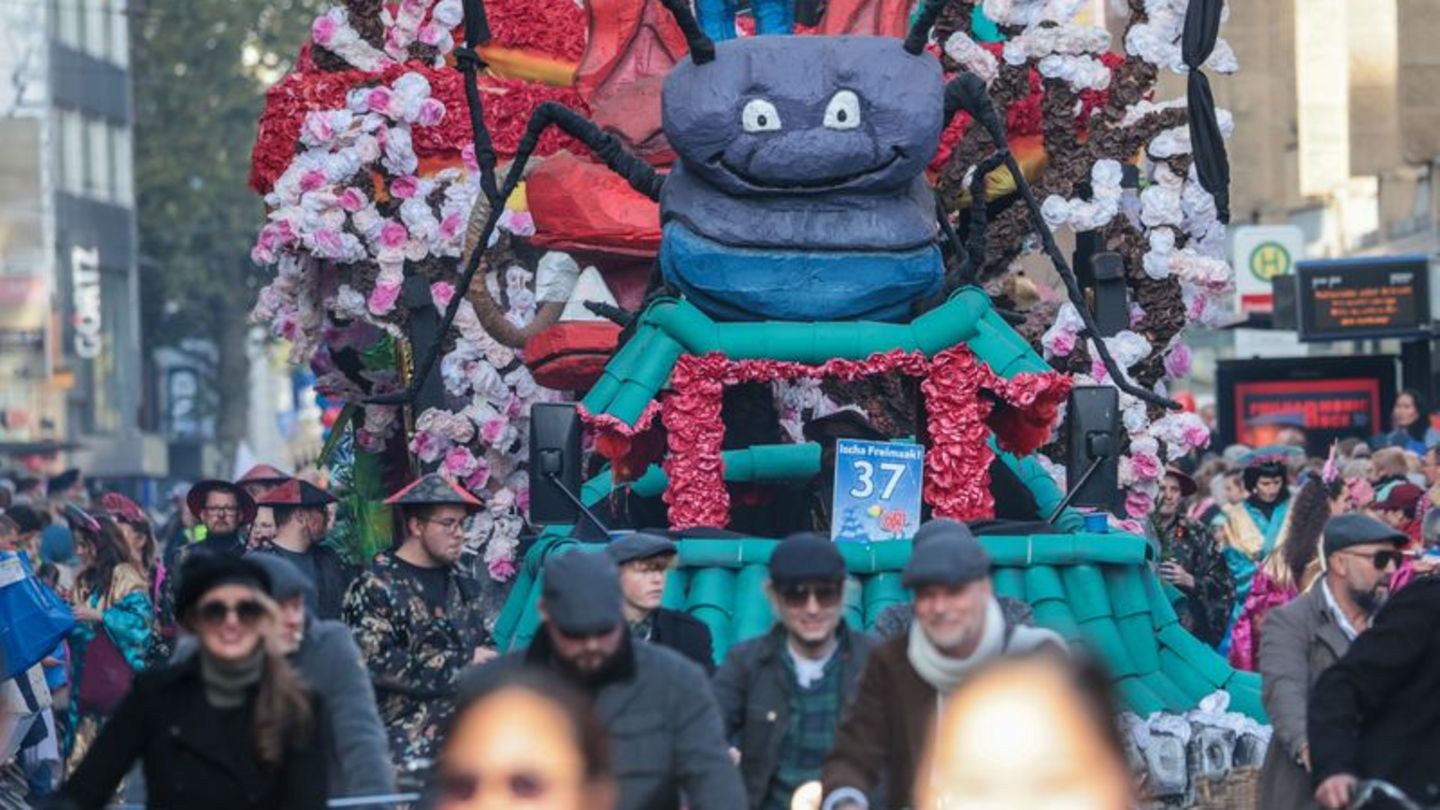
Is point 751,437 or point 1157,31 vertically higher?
point 1157,31

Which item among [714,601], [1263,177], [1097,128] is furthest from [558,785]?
[1263,177]

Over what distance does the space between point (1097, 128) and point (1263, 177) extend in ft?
77.0

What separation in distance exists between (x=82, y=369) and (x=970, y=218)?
184 feet

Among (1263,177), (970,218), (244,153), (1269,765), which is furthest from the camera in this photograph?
(244,153)

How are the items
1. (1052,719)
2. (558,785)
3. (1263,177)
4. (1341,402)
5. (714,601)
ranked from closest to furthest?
(1052,719) → (558,785) → (714,601) → (1341,402) → (1263,177)

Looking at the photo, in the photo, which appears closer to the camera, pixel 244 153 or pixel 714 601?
pixel 714 601

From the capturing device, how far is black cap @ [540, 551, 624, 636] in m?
10.2

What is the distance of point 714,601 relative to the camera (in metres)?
16.9

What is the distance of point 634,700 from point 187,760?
3.79 feet

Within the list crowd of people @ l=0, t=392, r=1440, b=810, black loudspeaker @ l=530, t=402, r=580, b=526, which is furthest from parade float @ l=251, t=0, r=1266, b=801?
crowd of people @ l=0, t=392, r=1440, b=810

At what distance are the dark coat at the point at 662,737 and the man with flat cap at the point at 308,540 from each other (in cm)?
663

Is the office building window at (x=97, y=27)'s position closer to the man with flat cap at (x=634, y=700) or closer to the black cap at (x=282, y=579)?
the black cap at (x=282, y=579)

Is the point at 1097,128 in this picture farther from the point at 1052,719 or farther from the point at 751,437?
the point at 1052,719

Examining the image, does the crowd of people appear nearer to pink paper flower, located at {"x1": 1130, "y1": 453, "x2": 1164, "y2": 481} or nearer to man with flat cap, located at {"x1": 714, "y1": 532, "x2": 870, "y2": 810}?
man with flat cap, located at {"x1": 714, "y1": 532, "x2": 870, "y2": 810}
